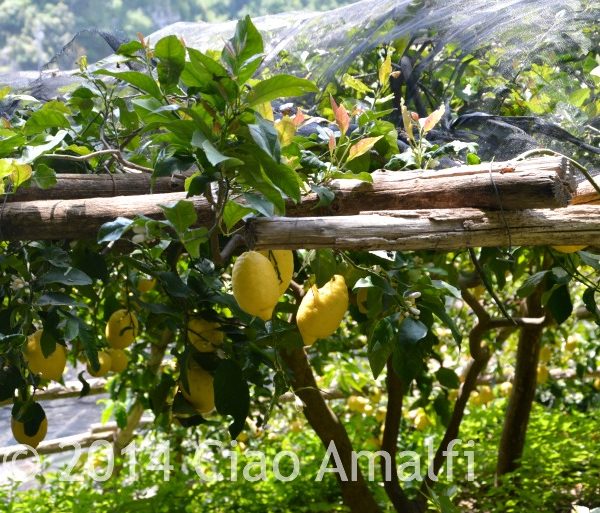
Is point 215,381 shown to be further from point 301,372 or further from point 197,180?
point 301,372

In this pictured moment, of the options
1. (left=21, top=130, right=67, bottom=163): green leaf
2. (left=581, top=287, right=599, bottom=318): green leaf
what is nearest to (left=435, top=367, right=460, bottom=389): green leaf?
(left=581, top=287, right=599, bottom=318): green leaf

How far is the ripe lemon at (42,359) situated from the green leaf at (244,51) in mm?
743

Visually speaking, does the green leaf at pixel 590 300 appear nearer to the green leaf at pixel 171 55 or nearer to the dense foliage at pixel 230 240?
the dense foliage at pixel 230 240

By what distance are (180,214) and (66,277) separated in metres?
0.34

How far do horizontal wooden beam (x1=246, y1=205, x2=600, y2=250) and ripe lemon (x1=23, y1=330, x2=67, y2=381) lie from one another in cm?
67

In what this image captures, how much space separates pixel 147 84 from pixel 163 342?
6.82ft

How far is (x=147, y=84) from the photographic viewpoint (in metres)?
1.12

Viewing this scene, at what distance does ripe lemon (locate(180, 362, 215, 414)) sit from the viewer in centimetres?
155

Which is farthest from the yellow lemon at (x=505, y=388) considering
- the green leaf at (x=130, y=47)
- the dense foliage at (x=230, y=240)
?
the green leaf at (x=130, y=47)

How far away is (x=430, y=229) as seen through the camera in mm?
1093

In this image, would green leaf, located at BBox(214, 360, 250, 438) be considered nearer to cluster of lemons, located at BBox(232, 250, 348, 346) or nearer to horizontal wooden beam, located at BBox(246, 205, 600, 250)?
cluster of lemons, located at BBox(232, 250, 348, 346)

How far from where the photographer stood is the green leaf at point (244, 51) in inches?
40.1

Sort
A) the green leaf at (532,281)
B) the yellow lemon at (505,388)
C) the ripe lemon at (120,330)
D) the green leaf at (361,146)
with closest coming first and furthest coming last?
the green leaf at (361,146) < the green leaf at (532,281) < the ripe lemon at (120,330) < the yellow lemon at (505,388)

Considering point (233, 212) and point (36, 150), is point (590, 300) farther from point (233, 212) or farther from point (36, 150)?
point (36, 150)
